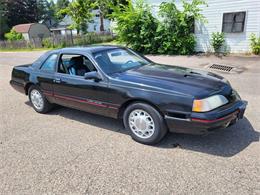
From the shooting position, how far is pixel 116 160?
3129 mm

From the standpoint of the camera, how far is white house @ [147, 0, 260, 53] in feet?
35.3

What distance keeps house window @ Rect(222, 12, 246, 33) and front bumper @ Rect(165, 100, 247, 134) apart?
961 cm

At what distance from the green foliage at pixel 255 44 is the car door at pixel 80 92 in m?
9.73

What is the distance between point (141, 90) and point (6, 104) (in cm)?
426

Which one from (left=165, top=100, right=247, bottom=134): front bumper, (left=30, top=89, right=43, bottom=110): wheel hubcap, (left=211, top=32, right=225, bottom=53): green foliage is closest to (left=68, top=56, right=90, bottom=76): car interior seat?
(left=30, top=89, right=43, bottom=110): wheel hubcap

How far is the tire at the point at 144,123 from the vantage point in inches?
128

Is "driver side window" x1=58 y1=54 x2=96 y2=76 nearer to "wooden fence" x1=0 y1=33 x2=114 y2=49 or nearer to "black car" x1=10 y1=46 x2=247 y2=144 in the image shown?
"black car" x1=10 y1=46 x2=247 y2=144

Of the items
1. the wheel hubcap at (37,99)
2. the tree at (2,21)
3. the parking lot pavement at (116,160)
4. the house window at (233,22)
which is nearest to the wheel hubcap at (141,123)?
the parking lot pavement at (116,160)

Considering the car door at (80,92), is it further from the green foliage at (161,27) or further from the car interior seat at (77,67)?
the green foliage at (161,27)

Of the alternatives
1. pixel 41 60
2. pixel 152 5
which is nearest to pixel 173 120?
pixel 41 60

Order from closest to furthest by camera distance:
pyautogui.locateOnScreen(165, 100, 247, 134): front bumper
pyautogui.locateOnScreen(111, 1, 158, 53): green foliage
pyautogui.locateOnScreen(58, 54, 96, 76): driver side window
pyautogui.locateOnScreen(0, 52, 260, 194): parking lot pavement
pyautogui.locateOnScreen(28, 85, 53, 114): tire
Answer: pyautogui.locateOnScreen(0, 52, 260, 194): parking lot pavement < pyautogui.locateOnScreen(165, 100, 247, 134): front bumper < pyautogui.locateOnScreen(58, 54, 96, 76): driver side window < pyautogui.locateOnScreen(28, 85, 53, 114): tire < pyautogui.locateOnScreen(111, 1, 158, 53): green foliage

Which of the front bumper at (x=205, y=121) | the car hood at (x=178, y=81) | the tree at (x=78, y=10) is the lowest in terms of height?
the front bumper at (x=205, y=121)

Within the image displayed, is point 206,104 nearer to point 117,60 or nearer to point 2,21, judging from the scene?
point 117,60

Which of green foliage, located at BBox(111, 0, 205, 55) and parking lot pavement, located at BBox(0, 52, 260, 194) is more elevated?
green foliage, located at BBox(111, 0, 205, 55)
